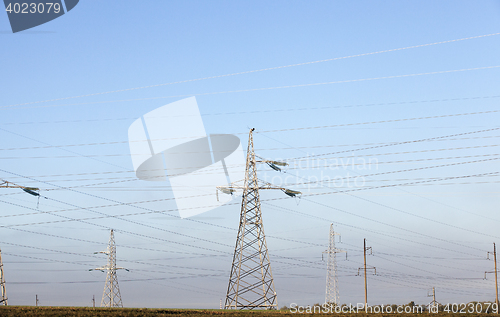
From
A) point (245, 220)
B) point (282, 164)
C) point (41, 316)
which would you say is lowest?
point (41, 316)

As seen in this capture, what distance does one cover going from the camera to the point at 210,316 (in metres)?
41.1

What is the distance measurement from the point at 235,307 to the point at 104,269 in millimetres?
44878

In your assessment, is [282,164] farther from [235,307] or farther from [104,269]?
[104,269]

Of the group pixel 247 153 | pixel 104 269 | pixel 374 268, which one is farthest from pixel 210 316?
pixel 104 269

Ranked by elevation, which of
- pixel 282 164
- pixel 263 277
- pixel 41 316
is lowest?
pixel 41 316

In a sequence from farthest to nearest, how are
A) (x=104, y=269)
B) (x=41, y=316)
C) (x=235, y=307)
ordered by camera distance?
(x=104, y=269)
(x=235, y=307)
(x=41, y=316)

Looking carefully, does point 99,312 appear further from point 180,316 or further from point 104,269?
point 104,269

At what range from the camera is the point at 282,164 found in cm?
5356

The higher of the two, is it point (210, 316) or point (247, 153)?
point (247, 153)

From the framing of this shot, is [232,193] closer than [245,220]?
No

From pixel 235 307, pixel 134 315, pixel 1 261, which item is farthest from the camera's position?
pixel 1 261

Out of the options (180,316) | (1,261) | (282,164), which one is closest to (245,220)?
(282,164)

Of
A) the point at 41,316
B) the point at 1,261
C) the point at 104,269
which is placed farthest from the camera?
the point at 104,269

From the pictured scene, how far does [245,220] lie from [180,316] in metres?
12.0
